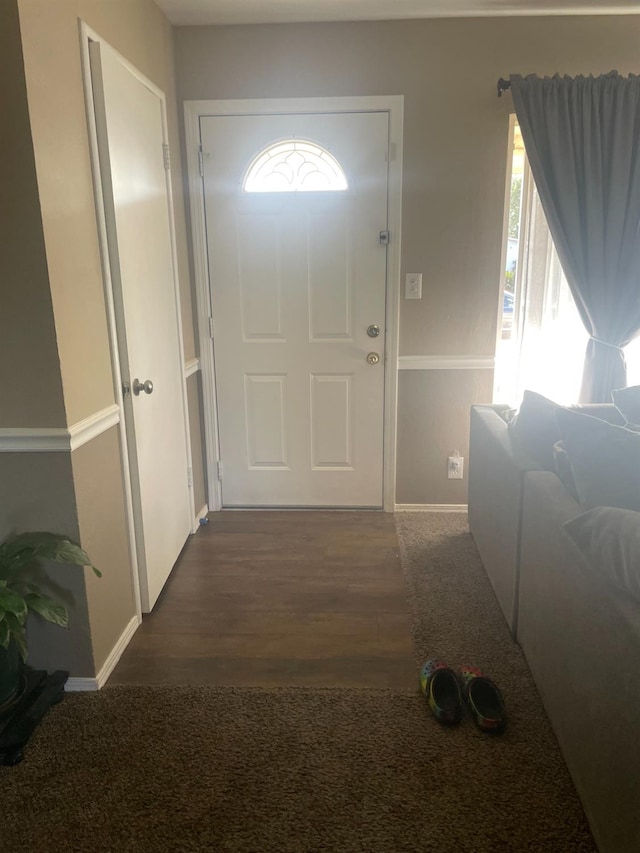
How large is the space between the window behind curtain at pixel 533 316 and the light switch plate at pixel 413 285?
435mm

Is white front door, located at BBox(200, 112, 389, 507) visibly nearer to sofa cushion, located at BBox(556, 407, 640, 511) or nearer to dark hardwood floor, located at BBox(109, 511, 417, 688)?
dark hardwood floor, located at BBox(109, 511, 417, 688)

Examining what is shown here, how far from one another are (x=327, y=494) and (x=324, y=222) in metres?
1.45

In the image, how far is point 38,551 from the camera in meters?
1.74

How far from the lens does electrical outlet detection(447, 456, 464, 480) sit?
3363 millimetres

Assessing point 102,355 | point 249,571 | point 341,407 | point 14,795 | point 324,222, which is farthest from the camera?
point 341,407

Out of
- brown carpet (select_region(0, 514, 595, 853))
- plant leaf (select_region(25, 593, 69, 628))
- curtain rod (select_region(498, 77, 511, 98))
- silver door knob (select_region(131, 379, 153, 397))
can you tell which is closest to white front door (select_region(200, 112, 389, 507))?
curtain rod (select_region(498, 77, 511, 98))

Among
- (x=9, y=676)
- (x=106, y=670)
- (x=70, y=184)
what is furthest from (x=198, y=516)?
(x=70, y=184)

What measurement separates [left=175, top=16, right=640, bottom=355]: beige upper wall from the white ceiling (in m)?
0.05

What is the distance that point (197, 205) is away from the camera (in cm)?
314

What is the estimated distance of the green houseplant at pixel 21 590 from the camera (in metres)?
1.61

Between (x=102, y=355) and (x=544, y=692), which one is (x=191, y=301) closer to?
(x=102, y=355)

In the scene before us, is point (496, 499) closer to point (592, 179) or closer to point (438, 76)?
point (592, 179)

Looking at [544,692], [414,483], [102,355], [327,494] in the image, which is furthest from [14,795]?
A: [414,483]

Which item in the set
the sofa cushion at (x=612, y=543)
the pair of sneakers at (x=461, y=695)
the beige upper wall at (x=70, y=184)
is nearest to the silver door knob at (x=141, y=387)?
the beige upper wall at (x=70, y=184)
